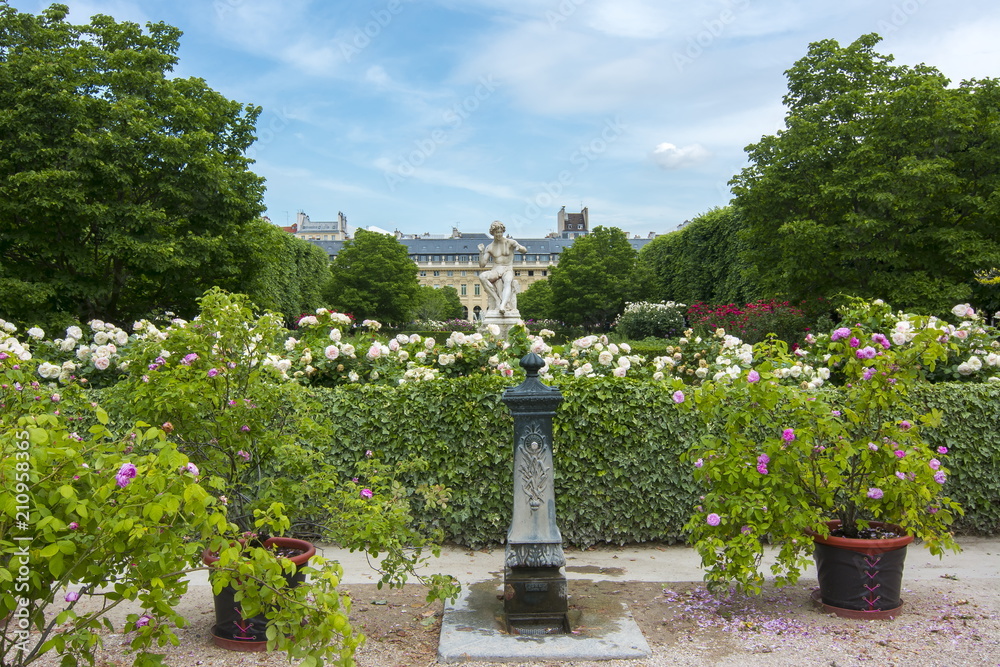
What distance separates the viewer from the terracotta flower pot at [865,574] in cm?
379

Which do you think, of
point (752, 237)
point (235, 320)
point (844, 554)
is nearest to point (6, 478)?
point (235, 320)

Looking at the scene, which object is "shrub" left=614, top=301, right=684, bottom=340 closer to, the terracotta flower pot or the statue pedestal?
the statue pedestal

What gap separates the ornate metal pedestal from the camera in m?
3.69

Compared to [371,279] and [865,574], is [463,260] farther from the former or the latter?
[865,574]

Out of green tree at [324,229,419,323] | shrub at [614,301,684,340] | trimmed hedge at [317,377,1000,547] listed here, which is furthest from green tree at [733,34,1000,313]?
green tree at [324,229,419,323]

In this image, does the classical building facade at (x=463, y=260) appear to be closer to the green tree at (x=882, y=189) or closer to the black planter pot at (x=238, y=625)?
the green tree at (x=882, y=189)

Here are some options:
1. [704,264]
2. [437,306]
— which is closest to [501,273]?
[704,264]

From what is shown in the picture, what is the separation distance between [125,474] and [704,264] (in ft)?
96.6

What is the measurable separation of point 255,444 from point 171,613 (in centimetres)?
179

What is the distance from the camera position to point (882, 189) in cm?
1373

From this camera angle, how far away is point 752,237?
56.1 feet

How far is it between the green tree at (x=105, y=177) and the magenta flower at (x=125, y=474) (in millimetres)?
12601

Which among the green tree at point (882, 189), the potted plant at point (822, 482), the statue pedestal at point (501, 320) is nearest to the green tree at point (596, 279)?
the green tree at point (882, 189)

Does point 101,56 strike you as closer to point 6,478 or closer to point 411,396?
point 411,396
